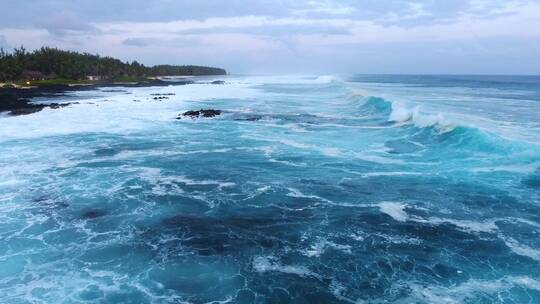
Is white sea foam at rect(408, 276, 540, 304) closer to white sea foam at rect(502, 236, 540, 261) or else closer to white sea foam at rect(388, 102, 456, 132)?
white sea foam at rect(502, 236, 540, 261)

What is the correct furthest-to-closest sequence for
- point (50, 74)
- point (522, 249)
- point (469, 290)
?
point (50, 74), point (522, 249), point (469, 290)

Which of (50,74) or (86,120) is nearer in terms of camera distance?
(86,120)

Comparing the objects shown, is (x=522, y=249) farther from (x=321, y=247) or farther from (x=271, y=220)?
(x=271, y=220)

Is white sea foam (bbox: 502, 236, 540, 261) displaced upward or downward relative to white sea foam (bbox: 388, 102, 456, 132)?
downward

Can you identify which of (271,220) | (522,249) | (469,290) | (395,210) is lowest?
(469,290)

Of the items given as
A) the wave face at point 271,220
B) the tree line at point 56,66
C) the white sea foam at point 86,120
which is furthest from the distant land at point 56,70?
the wave face at point 271,220

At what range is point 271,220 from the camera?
17.7 meters

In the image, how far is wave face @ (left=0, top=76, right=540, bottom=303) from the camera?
12828mm

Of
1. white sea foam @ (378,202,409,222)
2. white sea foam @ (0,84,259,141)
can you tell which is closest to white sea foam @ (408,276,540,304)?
white sea foam @ (378,202,409,222)

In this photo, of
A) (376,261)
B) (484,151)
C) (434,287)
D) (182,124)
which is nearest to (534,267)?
(434,287)

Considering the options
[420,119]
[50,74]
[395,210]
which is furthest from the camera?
[50,74]

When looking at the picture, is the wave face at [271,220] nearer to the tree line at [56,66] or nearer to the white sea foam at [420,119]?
the white sea foam at [420,119]

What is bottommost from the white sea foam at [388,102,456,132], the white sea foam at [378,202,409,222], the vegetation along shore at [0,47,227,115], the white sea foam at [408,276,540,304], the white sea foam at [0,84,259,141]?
the white sea foam at [408,276,540,304]

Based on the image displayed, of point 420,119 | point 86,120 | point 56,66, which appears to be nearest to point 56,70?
point 56,66
